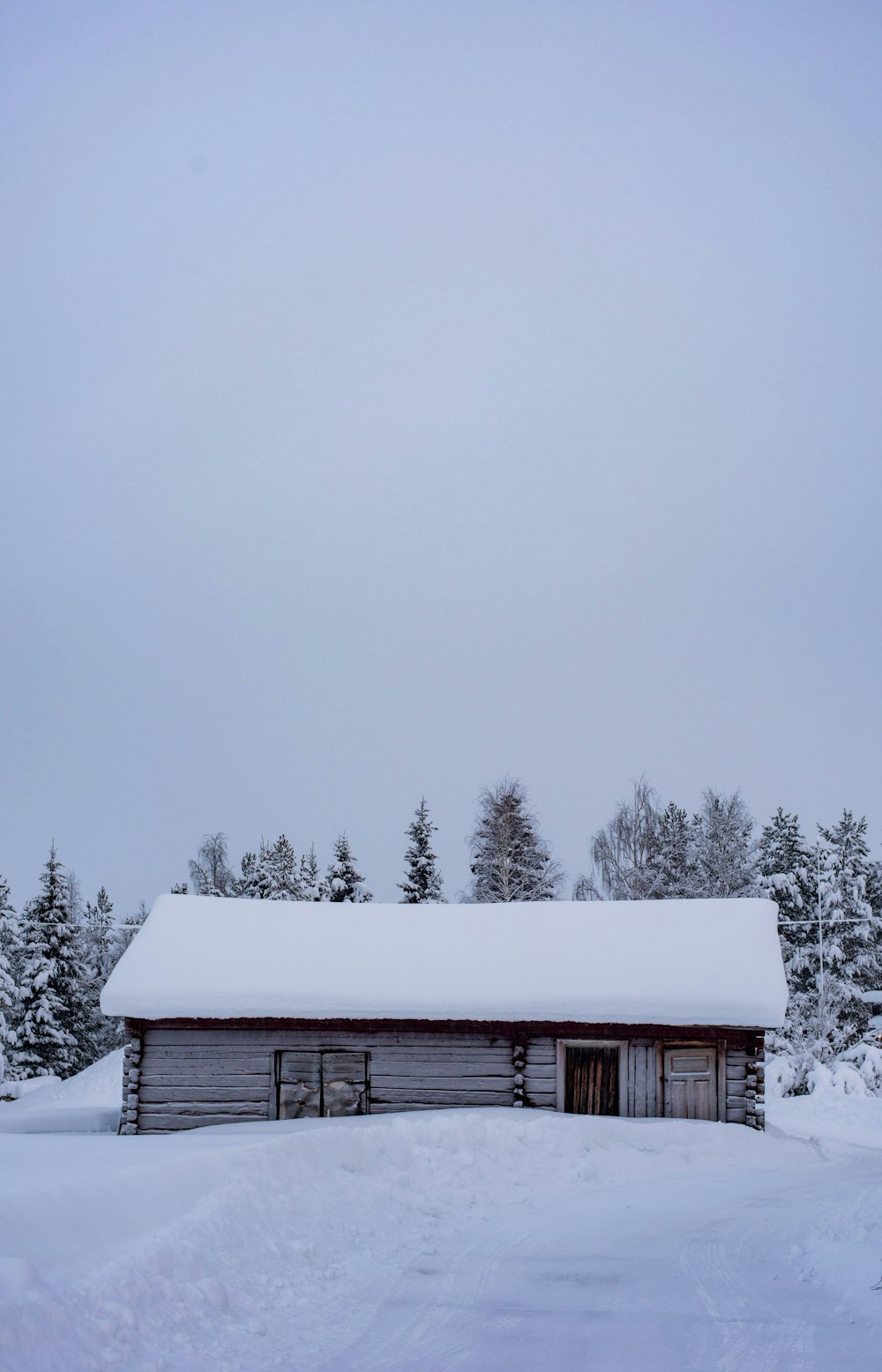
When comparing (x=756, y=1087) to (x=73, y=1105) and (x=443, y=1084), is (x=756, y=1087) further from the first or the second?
(x=73, y=1105)

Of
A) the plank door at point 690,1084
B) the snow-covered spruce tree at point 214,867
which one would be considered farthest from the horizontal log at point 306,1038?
the snow-covered spruce tree at point 214,867

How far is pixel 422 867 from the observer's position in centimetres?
4928

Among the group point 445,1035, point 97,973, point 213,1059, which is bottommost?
point 97,973

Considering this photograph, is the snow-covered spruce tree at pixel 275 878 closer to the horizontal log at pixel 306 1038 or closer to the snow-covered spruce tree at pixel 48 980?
the snow-covered spruce tree at pixel 48 980

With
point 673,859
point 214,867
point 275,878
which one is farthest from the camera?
point 214,867

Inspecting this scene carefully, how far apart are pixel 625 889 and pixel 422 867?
9586mm

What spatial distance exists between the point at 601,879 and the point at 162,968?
3282 cm

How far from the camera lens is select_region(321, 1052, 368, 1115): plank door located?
22.6 metres

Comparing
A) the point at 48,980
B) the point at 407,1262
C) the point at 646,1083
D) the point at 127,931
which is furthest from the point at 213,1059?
the point at 127,931

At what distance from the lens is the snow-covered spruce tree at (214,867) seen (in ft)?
221

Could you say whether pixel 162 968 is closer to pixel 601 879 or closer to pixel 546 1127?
pixel 546 1127

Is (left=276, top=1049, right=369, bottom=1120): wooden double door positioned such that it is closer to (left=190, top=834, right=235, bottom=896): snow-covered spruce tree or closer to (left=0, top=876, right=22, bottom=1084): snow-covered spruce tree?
(left=0, top=876, right=22, bottom=1084): snow-covered spruce tree

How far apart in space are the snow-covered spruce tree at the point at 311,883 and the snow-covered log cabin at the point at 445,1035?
27983mm

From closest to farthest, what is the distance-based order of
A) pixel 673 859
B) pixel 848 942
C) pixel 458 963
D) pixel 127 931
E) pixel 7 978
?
1. pixel 458 963
2. pixel 7 978
3. pixel 848 942
4. pixel 673 859
5. pixel 127 931
